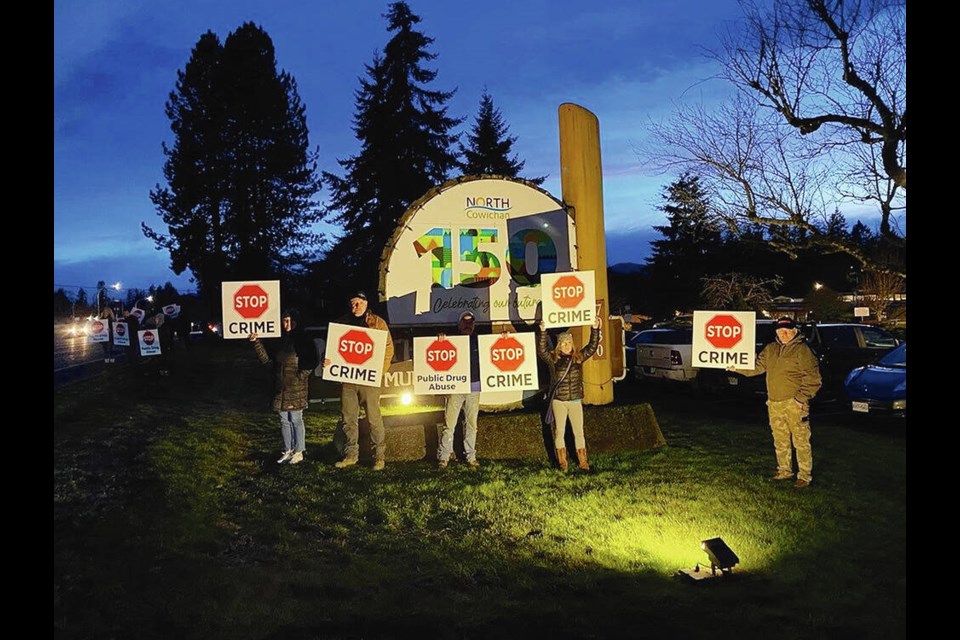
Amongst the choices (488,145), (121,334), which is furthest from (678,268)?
(121,334)

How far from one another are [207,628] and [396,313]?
529 cm

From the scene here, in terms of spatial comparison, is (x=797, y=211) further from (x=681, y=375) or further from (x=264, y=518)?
(x=681, y=375)

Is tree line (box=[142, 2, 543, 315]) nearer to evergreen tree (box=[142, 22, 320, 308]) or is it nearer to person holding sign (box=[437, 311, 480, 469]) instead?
evergreen tree (box=[142, 22, 320, 308])

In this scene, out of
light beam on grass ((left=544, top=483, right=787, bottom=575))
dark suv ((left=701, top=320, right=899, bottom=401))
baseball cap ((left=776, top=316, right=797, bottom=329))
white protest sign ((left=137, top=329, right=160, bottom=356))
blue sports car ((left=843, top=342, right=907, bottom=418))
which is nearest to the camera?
light beam on grass ((left=544, top=483, right=787, bottom=575))

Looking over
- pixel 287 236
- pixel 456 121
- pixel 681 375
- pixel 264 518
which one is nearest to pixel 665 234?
pixel 456 121

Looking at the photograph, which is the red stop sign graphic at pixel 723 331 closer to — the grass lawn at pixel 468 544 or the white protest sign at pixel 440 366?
the grass lawn at pixel 468 544

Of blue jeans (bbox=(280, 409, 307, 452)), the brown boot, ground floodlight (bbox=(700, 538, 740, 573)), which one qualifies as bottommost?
ground floodlight (bbox=(700, 538, 740, 573))

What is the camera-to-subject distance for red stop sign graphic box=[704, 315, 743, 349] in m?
7.48

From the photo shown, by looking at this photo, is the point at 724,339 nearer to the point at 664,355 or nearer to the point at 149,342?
the point at 664,355

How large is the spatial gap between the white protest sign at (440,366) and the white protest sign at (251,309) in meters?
1.71

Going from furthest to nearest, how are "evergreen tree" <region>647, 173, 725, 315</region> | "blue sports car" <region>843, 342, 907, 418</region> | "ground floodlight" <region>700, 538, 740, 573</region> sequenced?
1. "evergreen tree" <region>647, 173, 725, 315</region>
2. "blue sports car" <region>843, 342, 907, 418</region>
3. "ground floodlight" <region>700, 538, 740, 573</region>

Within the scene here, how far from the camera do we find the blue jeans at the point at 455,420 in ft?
26.3

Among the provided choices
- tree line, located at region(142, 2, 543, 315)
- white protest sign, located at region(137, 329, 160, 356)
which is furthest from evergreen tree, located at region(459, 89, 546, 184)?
white protest sign, located at region(137, 329, 160, 356)

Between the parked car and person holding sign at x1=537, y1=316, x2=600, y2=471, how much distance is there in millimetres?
8265
